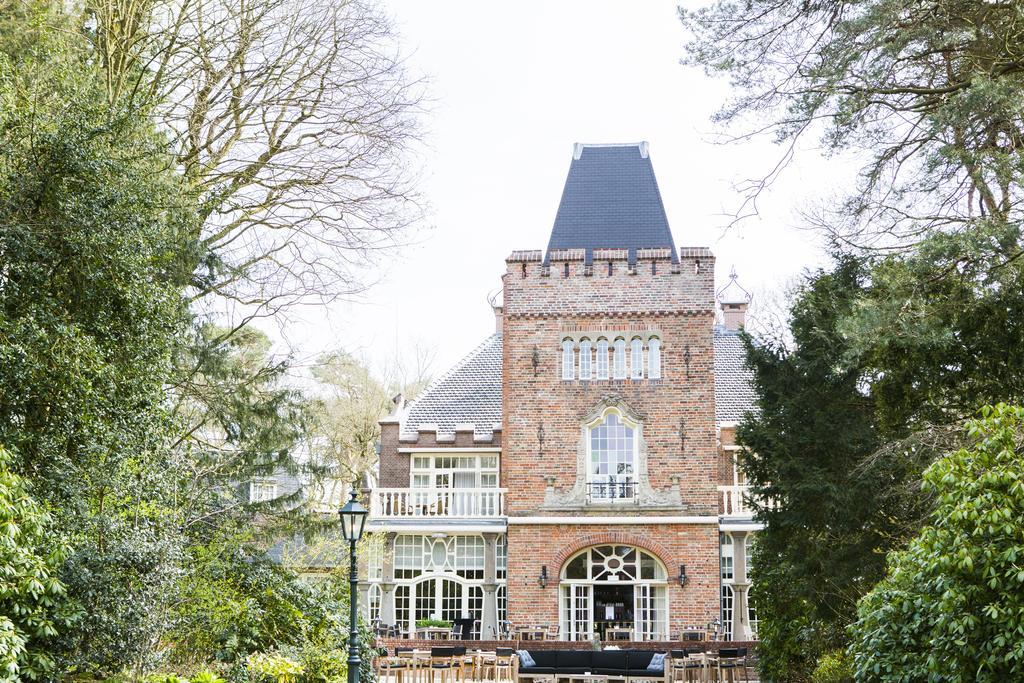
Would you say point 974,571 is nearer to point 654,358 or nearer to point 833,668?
point 833,668

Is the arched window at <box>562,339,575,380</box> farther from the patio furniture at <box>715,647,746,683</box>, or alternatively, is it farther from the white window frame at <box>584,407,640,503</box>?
the patio furniture at <box>715,647,746,683</box>

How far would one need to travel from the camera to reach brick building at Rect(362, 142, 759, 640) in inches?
950

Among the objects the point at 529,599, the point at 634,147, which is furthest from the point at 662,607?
the point at 634,147

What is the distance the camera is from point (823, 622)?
52.9 feet

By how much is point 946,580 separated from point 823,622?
7.61 m

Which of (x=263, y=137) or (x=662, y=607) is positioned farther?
(x=662, y=607)

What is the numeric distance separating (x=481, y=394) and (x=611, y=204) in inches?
242

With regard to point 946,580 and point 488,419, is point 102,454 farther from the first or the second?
point 488,419

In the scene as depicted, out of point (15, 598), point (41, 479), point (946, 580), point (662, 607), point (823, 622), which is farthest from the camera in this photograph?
point (662, 607)

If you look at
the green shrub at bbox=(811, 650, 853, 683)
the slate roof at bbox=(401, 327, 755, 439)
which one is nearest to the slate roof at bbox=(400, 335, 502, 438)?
the slate roof at bbox=(401, 327, 755, 439)

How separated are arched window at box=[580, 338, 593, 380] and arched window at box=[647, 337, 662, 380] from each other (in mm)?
1371

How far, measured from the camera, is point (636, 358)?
82.4 ft

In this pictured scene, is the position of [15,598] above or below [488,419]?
below

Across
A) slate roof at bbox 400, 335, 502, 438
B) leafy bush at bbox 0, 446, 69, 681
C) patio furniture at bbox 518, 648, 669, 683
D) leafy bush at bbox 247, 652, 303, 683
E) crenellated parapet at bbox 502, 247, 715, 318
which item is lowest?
patio furniture at bbox 518, 648, 669, 683
